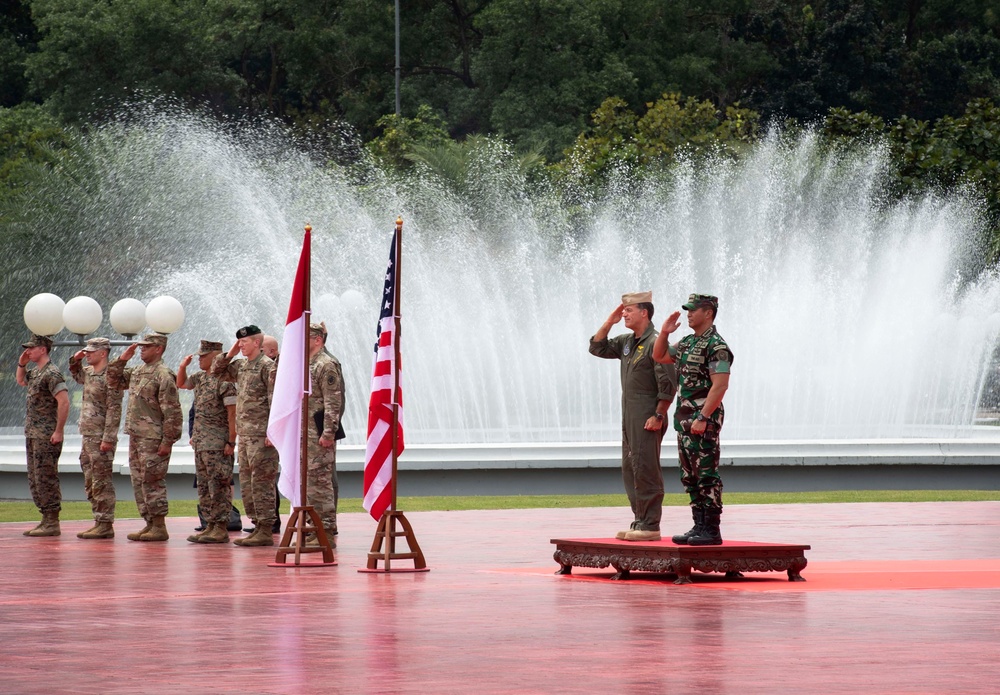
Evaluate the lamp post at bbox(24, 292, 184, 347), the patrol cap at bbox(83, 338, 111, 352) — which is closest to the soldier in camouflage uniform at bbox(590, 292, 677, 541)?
the patrol cap at bbox(83, 338, 111, 352)

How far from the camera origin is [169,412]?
48.5 feet

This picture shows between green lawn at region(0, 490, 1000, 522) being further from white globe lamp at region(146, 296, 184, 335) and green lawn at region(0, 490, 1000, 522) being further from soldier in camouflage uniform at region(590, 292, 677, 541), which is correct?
soldier in camouflage uniform at region(590, 292, 677, 541)

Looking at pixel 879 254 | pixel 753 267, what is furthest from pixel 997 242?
pixel 753 267

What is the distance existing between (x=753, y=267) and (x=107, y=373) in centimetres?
1714

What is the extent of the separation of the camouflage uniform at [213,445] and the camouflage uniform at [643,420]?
4479 mm

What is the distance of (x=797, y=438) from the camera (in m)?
24.1

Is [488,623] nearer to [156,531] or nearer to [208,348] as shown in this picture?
[156,531]

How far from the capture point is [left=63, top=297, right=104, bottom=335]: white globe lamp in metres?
19.0

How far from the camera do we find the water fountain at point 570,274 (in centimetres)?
2553

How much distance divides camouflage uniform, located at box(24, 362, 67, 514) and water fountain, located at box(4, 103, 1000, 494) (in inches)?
286

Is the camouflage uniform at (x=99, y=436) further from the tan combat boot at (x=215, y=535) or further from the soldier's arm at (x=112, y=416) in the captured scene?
the tan combat boot at (x=215, y=535)

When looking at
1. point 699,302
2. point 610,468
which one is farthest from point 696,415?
point 610,468

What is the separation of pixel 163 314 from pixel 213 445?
13.8 feet

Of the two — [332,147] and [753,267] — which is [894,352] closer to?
[753,267]
